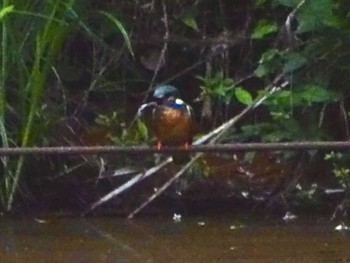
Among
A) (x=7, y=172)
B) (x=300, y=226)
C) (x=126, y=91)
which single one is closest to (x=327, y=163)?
(x=300, y=226)

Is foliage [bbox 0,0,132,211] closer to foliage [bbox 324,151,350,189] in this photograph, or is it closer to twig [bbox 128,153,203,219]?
twig [bbox 128,153,203,219]

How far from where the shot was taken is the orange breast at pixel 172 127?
147 inches

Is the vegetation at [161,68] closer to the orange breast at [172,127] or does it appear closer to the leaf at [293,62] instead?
the leaf at [293,62]

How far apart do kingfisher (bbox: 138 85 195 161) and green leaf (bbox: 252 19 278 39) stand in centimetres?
131

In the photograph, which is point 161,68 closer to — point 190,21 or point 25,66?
point 190,21

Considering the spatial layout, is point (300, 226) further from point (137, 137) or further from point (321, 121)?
point (137, 137)

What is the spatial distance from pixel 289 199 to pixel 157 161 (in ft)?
1.84

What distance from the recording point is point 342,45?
15.9 ft

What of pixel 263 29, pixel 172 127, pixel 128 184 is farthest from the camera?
pixel 263 29

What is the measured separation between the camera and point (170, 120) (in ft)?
12.4

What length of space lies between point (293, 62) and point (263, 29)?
36 centimetres

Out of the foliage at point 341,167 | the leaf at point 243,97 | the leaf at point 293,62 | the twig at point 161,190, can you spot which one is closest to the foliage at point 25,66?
the twig at point 161,190

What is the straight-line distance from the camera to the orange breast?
147 inches

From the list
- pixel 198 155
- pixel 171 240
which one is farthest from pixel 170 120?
pixel 198 155
